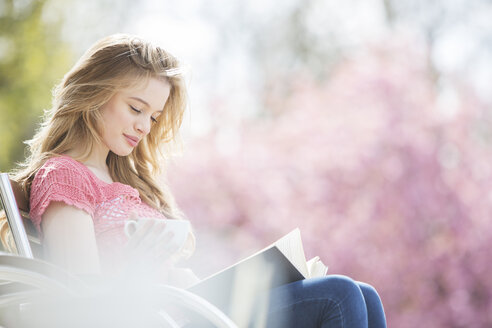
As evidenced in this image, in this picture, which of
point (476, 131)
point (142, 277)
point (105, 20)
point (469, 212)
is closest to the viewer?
point (142, 277)

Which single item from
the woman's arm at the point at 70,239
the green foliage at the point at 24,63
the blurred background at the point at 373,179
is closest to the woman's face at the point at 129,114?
the woman's arm at the point at 70,239

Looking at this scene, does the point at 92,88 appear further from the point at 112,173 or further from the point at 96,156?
the point at 112,173

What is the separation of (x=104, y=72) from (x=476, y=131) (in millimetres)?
5981

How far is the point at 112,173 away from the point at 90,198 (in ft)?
1.34

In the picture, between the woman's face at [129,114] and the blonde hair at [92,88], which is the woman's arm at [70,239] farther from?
the woman's face at [129,114]

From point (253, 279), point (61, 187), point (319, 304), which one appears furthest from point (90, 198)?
point (319, 304)

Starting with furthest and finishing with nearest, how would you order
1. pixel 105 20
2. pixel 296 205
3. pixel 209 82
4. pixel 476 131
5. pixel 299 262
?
1. pixel 105 20
2. pixel 209 82
3. pixel 476 131
4. pixel 296 205
5. pixel 299 262

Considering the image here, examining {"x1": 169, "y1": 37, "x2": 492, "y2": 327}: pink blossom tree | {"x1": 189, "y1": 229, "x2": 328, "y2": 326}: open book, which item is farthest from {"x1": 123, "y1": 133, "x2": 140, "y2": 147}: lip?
{"x1": 169, "y1": 37, "x2": 492, "y2": 327}: pink blossom tree

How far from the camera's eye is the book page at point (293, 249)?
66.6 inches

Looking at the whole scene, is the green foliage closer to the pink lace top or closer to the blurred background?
the blurred background

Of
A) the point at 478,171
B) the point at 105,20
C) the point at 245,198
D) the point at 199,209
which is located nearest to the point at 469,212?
the point at 478,171

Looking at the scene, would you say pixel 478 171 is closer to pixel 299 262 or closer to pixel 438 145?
pixel 438 145

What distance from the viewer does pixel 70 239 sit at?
A: 1.74m

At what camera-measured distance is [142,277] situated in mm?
1527
